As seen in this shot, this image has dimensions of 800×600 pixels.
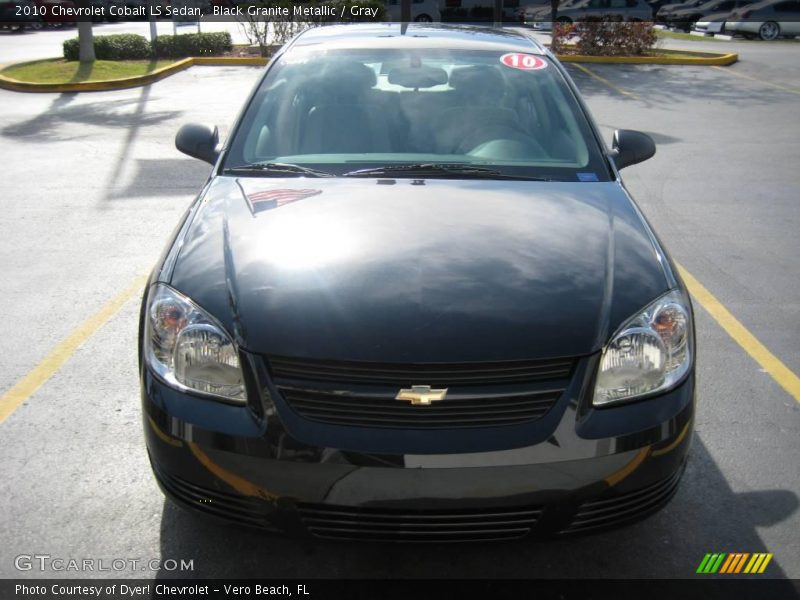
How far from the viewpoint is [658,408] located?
8.81 feet

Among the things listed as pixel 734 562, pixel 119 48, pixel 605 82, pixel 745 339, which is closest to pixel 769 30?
pixel 605 82

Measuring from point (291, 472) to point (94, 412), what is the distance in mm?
1833

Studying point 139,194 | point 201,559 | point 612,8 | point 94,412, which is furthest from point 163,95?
point 612,8

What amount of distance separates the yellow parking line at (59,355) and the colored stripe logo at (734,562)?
2913 mm

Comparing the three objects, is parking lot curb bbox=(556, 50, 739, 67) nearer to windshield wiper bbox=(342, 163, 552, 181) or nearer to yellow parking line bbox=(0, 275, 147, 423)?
yellow parking line bbox=(0, 275, 147, 423)

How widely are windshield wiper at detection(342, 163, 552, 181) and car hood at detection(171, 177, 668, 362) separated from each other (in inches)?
4.0

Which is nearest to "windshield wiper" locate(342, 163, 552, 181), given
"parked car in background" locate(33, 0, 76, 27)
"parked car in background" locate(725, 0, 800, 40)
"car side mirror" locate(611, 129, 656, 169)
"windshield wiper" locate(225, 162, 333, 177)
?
"windshield wiper" locate(225, 162, 333, 177)

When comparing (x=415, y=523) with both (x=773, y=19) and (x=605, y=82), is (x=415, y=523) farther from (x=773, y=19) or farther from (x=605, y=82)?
(x=773, y=19)

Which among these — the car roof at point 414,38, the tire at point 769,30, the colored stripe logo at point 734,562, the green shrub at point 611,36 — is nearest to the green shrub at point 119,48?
the green shrub at point 611,36

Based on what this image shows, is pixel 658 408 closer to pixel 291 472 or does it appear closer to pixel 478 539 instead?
pixel 478 539

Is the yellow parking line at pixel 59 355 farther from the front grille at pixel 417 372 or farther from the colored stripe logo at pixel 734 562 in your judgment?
the colored stripe logo at pixel 734 562

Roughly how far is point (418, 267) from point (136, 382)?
197 cm

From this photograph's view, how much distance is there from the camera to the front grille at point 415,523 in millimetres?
2521

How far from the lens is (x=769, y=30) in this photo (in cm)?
3066
